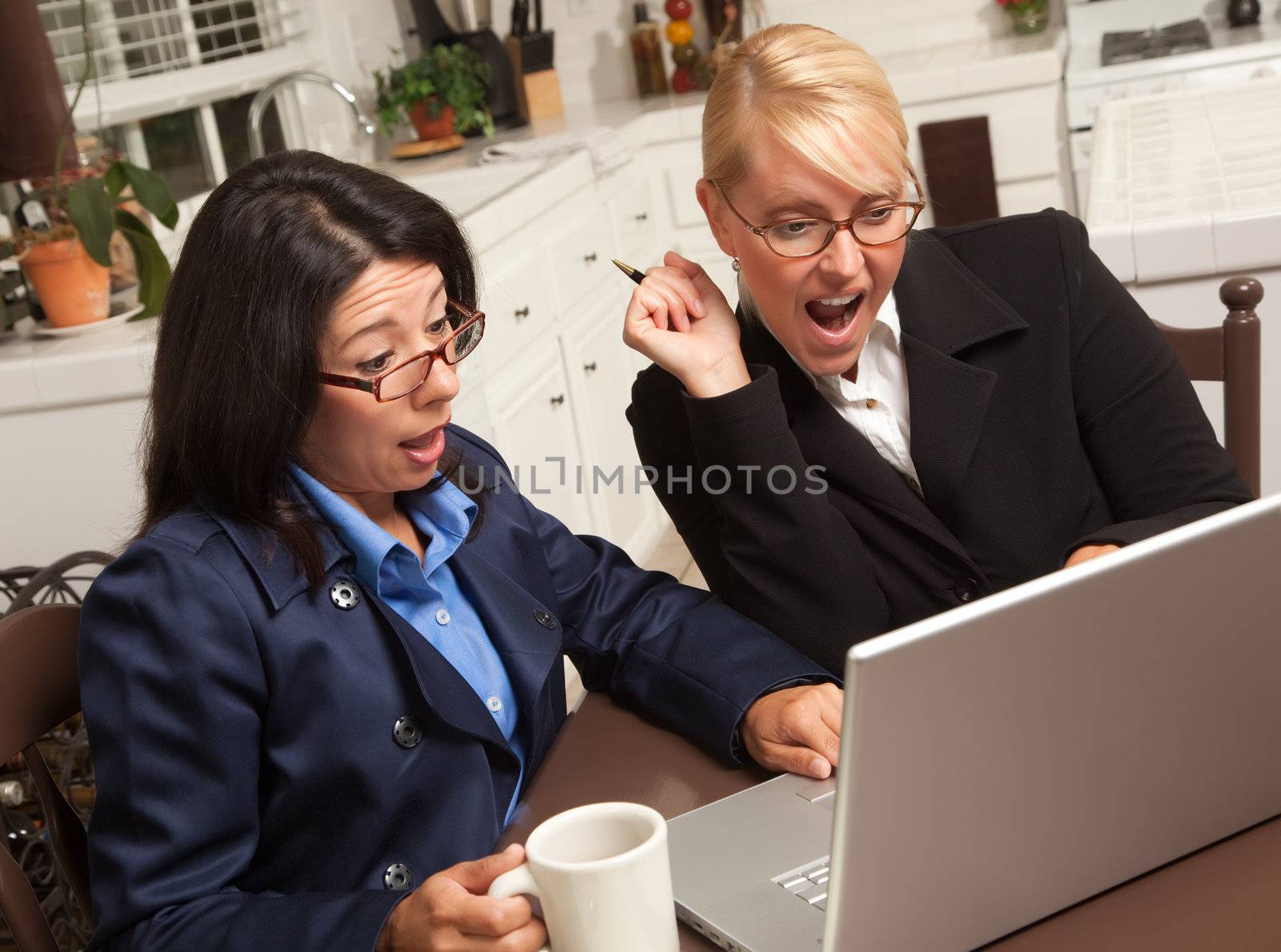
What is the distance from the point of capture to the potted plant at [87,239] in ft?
7.27

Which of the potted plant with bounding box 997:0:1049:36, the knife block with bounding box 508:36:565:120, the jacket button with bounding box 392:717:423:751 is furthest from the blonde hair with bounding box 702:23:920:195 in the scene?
the potted plant with bounding box 997:0:1049:36

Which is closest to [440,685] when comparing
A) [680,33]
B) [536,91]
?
[536,91]

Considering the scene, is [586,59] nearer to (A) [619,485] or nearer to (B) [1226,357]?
(A) [619,485]

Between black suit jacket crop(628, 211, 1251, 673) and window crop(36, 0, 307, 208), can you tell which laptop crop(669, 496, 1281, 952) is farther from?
window crop(36, 0, 307, 208)

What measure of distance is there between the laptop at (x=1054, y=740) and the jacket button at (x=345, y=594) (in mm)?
446

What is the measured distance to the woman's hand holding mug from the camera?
0.82 metres

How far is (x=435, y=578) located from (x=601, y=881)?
57cm

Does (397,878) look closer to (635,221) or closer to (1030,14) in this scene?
(635,221)

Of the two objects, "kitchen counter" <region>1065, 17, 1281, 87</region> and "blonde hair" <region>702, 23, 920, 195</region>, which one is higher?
"blonde hair" <region>702, 23, 920, 195</region>

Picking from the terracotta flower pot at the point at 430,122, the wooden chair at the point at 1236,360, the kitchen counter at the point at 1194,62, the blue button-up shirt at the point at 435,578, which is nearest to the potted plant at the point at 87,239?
the blue button-up shirt at the point at 435,578

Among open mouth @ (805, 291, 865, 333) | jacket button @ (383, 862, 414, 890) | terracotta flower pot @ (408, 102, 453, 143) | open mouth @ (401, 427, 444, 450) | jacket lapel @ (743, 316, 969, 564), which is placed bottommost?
jacket button @ (383, 862, 414, 890)

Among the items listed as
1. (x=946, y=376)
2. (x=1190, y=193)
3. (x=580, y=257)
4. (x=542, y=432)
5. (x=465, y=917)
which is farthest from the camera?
(x=580, y=257)

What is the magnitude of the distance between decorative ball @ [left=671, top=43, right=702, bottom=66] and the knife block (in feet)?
1.33

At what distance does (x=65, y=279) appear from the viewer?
2256mm
